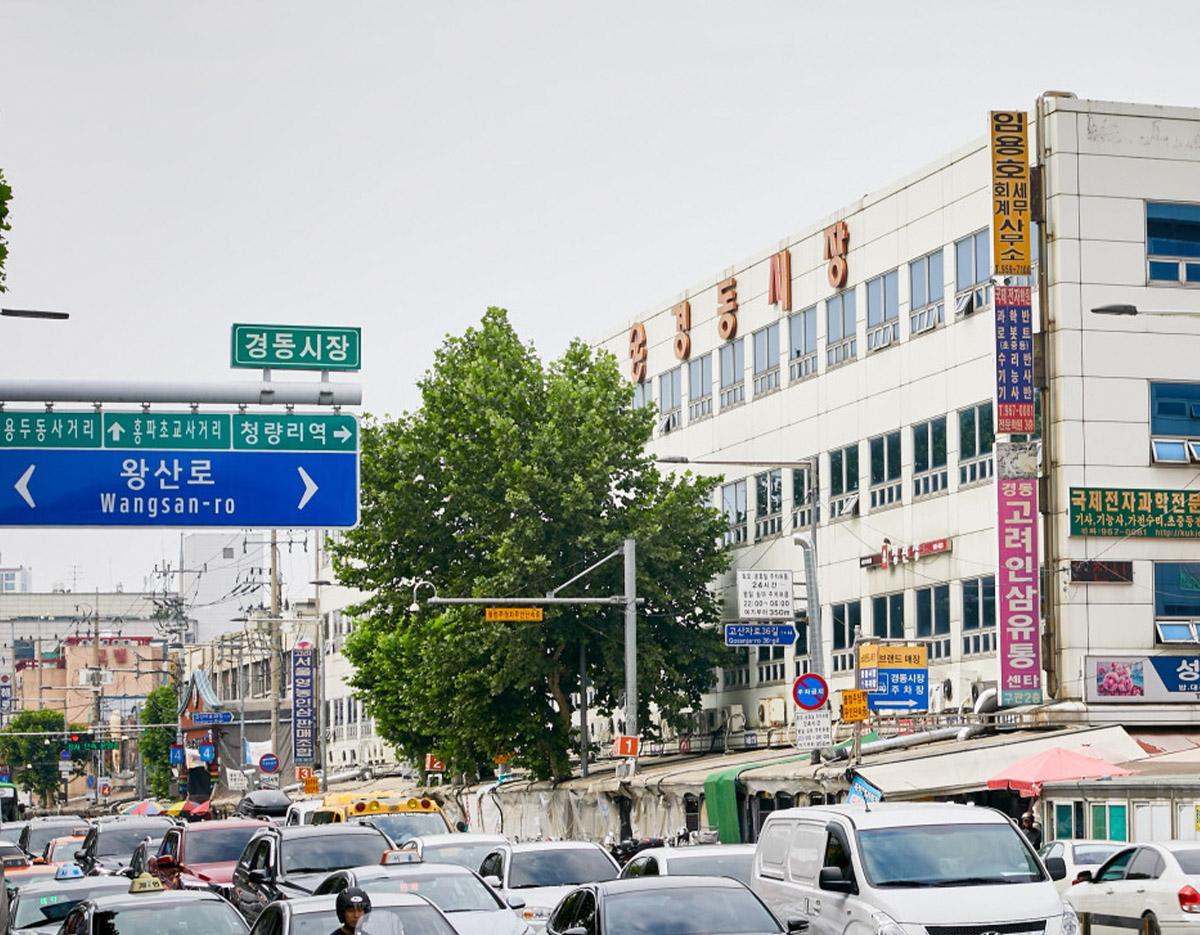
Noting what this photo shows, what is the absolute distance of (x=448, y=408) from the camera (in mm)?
56594

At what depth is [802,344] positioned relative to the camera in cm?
5278

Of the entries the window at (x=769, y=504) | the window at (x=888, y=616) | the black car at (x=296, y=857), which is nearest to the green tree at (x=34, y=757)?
the window at (x=769, y=504)

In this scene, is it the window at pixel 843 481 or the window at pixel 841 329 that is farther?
the window at pixel 841 329

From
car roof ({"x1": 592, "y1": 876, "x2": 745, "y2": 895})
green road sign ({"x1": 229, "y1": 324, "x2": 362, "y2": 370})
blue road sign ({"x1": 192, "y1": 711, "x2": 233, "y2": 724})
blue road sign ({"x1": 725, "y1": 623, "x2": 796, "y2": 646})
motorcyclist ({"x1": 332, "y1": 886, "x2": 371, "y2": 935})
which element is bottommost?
blue road sign ({"x1": 192, "y1": 711, "x2": 233, "y2": 724})

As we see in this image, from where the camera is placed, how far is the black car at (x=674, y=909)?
16.9 m

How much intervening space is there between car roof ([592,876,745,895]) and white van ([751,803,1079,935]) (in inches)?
50.7

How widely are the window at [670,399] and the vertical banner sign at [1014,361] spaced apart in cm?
2089

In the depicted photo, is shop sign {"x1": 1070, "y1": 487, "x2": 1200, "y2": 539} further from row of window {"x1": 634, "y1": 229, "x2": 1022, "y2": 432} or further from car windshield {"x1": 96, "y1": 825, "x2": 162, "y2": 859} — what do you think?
car windshield {"x1": 96, "y1": 825, "x2": 162, "y2": 859}

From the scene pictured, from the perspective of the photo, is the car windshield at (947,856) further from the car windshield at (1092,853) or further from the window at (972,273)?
the window at (972,273)

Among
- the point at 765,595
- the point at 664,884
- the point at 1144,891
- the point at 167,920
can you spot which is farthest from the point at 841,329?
the point at 664,884

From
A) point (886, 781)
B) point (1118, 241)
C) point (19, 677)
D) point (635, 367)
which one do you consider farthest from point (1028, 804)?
point (19, 677)

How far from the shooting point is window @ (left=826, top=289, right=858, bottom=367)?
5012 cm

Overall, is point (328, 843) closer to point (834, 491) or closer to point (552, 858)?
point (552, 858)

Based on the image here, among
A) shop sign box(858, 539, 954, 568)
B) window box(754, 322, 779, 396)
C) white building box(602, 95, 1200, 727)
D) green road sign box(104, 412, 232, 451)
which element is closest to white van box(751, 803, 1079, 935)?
green road sign box(104, 412, 232, 451)
